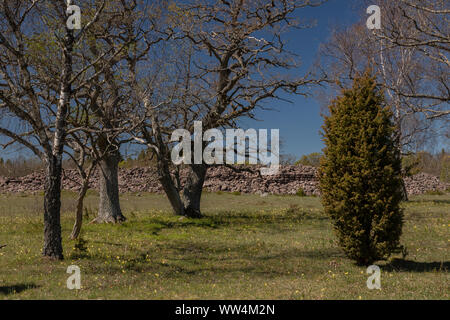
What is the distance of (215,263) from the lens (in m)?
10.6

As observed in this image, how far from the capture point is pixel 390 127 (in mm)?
9180

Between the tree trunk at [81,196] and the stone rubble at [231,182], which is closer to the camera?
the tree trunk at [81,196]

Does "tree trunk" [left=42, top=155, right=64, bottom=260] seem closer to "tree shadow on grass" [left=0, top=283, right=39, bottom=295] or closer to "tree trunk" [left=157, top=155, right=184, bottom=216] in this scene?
"tree shadow on grass" [left=0, top=283, right=39, bottom=295]

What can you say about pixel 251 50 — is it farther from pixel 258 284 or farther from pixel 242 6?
pixel 258 284

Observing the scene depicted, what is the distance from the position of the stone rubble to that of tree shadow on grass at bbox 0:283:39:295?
2983cm

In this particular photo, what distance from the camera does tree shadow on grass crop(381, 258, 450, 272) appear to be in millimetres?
9328

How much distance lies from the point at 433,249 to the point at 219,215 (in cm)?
1156

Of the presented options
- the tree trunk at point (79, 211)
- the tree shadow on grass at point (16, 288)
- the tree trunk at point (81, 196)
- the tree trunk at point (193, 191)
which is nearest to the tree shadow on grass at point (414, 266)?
the tree shadow on grass at point (16, 288)

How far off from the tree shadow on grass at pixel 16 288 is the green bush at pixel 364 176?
717 cm

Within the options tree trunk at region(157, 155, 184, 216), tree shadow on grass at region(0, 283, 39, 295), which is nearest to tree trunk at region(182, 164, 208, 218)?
tree trunk at region(157, 155, 184, 216)

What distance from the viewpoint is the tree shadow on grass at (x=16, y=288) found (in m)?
7.24

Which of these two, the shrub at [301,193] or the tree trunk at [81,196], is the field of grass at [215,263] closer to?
the tree trunk at [81,196]

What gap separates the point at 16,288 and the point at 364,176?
26.9 ft

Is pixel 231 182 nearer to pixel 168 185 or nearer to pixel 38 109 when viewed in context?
pixel 168 185
